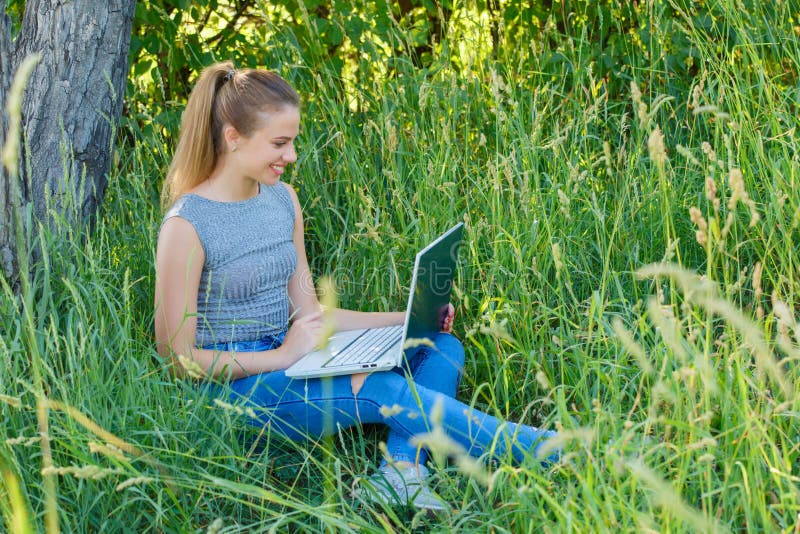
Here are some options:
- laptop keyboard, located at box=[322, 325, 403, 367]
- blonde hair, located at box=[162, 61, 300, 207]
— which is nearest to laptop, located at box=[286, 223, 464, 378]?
laptop keyboard, located at box=[322, 325, 403, 367]

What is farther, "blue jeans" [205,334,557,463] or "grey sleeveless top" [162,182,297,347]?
"grey sleeveless top" [162,182,297,347]

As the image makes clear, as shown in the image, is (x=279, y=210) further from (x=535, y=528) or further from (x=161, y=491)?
(x=535, y=528)

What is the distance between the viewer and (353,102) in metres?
4.03

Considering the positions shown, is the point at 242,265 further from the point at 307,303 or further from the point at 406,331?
the point at 406,331

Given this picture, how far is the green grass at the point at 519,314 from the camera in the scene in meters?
1.72

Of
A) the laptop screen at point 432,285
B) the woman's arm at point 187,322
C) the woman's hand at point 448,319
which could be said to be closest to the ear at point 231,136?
the woman's arm at point 187,322

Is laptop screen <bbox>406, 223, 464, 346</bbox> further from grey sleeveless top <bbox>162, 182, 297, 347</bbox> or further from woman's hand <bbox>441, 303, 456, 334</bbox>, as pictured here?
grey sleeveless top <bbox>162, 182, 297, 347</bbox>

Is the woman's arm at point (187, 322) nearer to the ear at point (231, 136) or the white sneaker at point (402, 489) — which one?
the ear at point (231, 136)

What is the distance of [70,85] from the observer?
3.11 m

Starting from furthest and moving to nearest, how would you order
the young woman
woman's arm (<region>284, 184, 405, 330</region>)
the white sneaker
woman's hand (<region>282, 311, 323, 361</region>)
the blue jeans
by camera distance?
woman's arm (<region>284, 184, 405, 330</region>)
woman's hand (<region>282, 311, 323, 361</region>)
the young woman
the blue jeans
the white sneaker

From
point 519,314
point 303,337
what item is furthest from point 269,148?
point 519,314

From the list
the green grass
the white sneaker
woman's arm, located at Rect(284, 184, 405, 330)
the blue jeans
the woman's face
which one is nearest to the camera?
→ the green grass

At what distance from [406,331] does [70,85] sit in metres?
1.66

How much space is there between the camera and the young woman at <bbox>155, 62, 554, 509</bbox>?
231 centimetres
